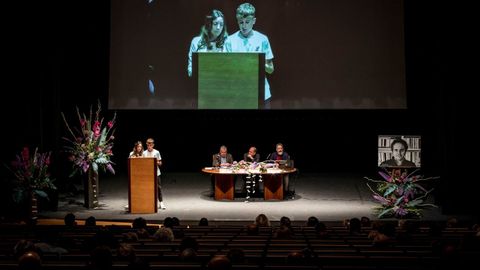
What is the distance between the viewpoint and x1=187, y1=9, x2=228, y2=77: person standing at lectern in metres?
15.5

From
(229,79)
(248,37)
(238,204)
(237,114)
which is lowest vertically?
(238,204)

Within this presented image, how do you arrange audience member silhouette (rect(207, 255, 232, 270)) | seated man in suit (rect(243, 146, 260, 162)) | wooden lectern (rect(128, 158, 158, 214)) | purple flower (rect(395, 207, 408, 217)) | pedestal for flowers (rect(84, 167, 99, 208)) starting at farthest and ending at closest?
seated man in suit (rect(243, 146, 260, 162)) → pedestal for flowers (rect(84, 167, 99, 208)) → wooden lectern (rect(128, 158, 158, 214)) → purple flower (rect(395, 207, 408, 217)) → audience member silhouette (rect(207, 255, 232, 270))

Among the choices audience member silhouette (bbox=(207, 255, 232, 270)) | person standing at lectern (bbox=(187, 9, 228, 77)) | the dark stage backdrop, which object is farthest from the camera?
person standing at lectern (bbox=(187, 9, 228, 77))

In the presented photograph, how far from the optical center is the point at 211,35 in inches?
612

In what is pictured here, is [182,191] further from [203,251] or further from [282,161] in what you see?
[203,251]

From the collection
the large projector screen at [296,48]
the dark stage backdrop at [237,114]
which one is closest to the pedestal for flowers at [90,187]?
the dark stage backdrop at [237,114]

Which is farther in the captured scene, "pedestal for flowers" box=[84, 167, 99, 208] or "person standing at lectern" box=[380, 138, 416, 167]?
"pedestal for flowers" box=[84, 167, 99, 208]

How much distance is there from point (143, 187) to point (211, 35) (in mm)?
4845

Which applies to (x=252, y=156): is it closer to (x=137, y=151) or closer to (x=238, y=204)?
(x=238, y=204)

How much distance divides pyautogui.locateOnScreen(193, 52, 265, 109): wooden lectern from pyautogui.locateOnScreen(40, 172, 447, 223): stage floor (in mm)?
2064

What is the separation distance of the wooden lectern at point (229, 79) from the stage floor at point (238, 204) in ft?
6.77

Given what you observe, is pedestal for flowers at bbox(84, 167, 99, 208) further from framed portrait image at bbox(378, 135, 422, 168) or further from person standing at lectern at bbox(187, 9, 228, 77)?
framed portrait image at bbox(378, 135, 422, 168)

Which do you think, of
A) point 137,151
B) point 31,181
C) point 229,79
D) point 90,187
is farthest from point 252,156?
point 31,181

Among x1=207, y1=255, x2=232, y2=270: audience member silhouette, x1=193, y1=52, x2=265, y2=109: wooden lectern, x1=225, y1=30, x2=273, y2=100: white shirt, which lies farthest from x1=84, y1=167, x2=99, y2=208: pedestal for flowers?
x1=207, y1=255, x2=232, y2=270: audience member silhouette
